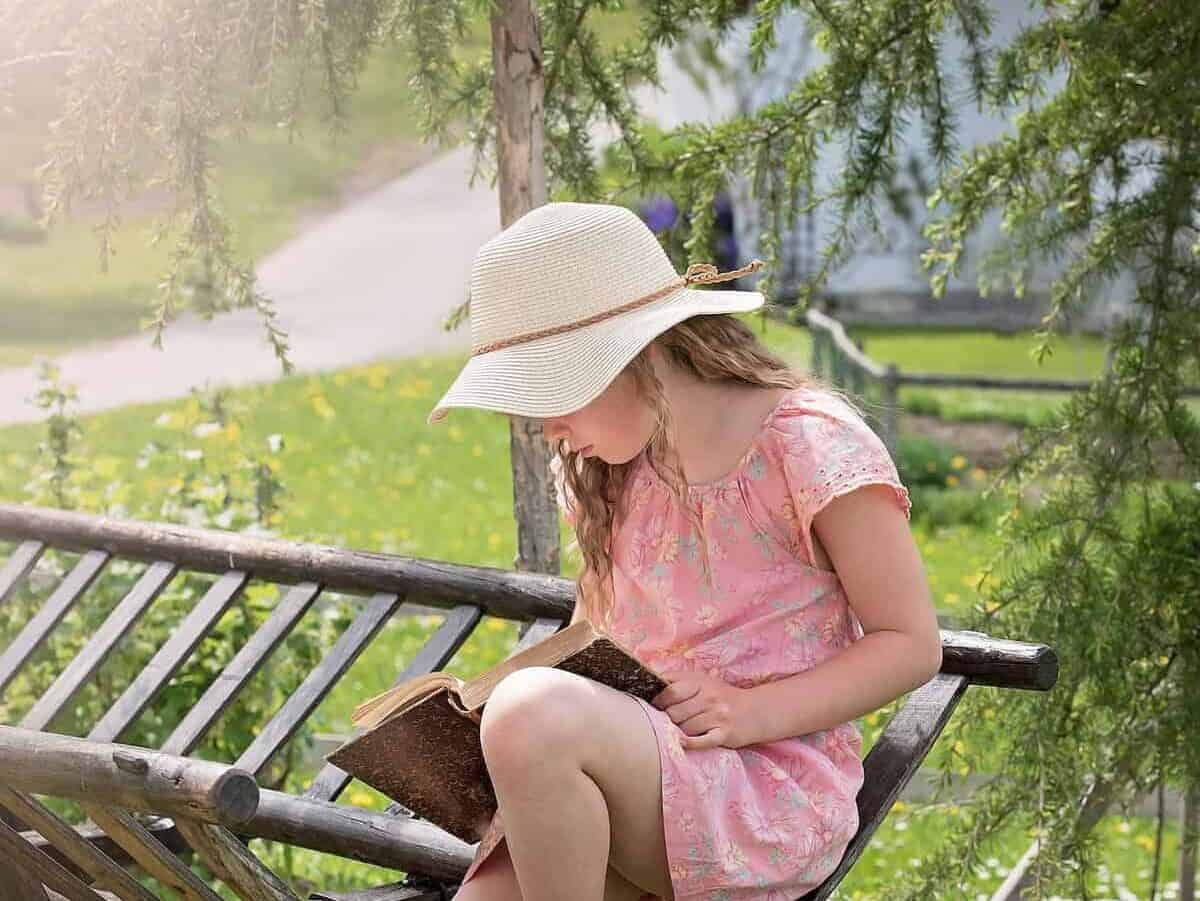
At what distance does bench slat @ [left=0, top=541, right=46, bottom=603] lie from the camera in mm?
3248

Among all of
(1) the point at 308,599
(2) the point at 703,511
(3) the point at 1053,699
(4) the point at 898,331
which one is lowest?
(4) the point at 898,331

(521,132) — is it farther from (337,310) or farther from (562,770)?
(337,310)

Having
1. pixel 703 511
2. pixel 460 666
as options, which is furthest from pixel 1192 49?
pixel 460 666

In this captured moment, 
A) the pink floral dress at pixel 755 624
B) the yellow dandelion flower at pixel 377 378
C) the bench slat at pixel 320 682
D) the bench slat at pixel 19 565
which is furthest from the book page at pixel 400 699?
the yellow dandelion flower at pixel 377 378

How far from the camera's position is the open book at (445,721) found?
2.03 metres

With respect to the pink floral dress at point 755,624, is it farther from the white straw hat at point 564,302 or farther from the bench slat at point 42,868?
the bench slat at point 42,868

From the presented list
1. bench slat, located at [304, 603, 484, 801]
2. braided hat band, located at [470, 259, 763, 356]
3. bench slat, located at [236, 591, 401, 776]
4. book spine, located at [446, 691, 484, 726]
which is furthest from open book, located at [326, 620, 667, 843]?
bench slat, located at [236, 591, 401, 776]

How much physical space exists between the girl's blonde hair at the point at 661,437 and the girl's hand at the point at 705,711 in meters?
0.15

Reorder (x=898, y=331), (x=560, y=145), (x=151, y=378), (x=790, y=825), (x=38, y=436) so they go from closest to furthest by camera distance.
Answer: (x=790, y=825) < (x=560, y=145) < (x=38, y=436) < (x=151, y=378) < (x=898, y=331)

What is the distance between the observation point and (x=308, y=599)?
301 cm

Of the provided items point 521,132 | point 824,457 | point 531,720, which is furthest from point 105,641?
point 824,457

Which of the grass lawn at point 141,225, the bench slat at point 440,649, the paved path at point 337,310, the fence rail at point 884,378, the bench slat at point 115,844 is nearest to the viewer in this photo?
the bench slat at point 440,649

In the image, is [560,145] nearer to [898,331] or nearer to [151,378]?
[151,378]

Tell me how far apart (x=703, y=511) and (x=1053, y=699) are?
3.61 ft
